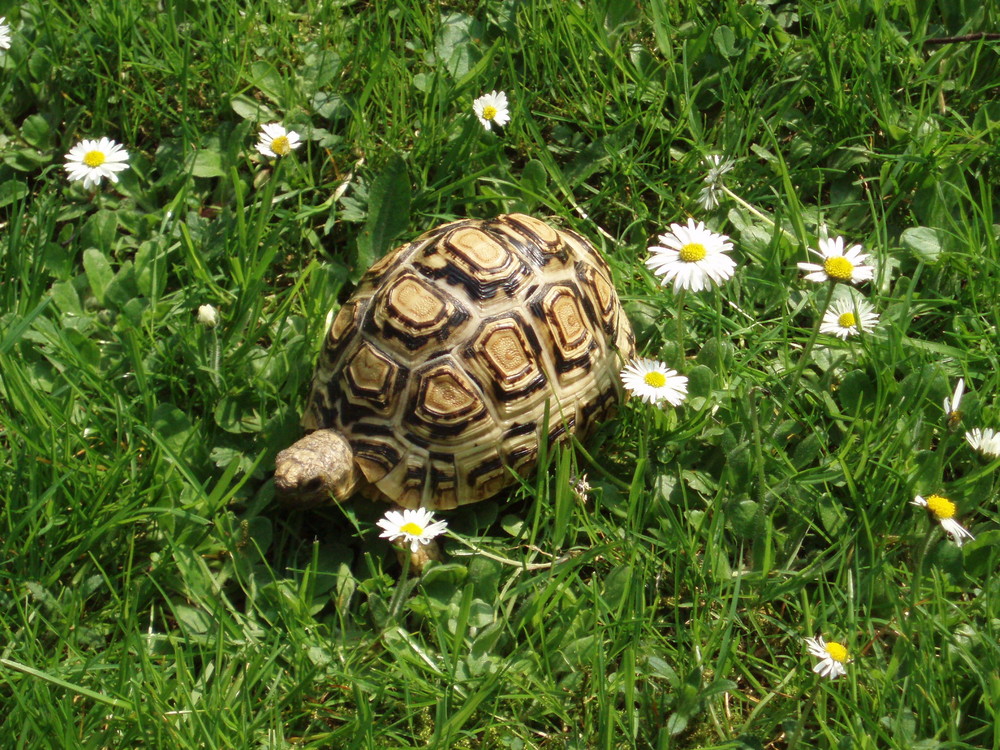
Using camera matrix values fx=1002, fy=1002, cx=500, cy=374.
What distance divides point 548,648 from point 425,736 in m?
0.45

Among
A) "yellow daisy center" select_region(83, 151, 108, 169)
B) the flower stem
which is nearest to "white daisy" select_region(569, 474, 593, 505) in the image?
the flower stem

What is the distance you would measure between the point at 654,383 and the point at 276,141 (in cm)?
175

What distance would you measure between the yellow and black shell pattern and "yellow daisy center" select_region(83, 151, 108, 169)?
4.10ft

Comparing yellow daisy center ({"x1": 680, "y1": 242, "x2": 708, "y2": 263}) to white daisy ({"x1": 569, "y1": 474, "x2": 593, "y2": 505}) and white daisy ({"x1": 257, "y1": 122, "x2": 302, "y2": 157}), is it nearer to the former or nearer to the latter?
white daisy ({"x1": 569, "y1": 474, "x2": 593, "y2": 505})

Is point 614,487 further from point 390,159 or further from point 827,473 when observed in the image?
point 390,159

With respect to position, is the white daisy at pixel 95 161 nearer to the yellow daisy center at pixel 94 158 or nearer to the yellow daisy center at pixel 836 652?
the yellow daisy center at pixel 94 158

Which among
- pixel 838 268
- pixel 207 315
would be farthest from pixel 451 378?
pixel 838 268

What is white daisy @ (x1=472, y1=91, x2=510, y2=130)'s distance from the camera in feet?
13.6

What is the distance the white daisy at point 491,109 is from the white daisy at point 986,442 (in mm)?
2170

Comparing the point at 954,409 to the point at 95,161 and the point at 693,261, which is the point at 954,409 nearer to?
the point at 693,261

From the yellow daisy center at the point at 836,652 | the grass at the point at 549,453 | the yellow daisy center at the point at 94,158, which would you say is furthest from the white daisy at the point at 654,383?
the yellow daisy center at the point at 94,158

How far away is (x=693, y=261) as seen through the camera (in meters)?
3.15

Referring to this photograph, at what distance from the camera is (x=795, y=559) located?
339 centimetres

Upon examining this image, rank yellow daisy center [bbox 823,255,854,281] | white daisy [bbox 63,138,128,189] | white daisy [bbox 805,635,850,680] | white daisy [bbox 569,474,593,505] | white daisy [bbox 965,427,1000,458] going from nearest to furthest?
white daisy [bbox 805,635,850,680], yellow daisy center [bbox 823,255,854,281], white daisy [bbox 965,427,1000,458], white daisy [bbox 569,474,593,505], white daisy [bbox 63,138,128,189]
